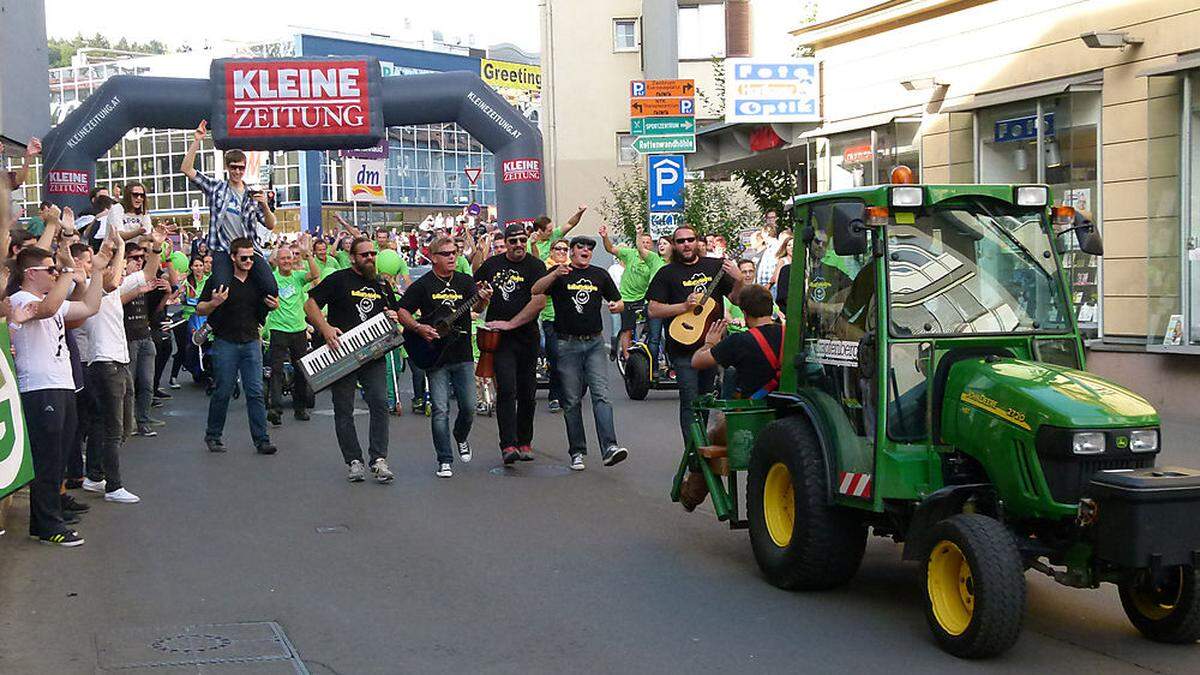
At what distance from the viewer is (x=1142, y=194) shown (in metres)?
15.3

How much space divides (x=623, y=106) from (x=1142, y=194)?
2915 cm

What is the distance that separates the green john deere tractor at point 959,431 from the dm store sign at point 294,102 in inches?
691

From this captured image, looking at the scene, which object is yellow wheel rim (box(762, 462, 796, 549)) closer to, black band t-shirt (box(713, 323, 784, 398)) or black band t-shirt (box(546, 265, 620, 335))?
black band t-shirt (box(713, 323, 784, 398))

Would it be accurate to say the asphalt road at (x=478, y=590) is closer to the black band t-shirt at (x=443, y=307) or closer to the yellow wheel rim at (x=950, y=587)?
the yellow wheel rim at (x=950, y=587)

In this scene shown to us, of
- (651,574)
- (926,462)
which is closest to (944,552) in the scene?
(926,462)

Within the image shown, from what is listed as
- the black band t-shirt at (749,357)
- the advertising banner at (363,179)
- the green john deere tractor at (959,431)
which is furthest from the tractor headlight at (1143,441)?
the advertising banner at (363,179)

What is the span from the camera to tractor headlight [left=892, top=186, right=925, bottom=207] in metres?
7.02

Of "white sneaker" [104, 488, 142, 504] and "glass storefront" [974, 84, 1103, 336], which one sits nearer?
"white sneaker" [104, 488, 142, 504]

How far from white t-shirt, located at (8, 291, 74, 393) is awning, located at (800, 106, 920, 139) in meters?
13.1

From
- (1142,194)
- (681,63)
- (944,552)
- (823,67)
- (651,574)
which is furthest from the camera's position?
(681,63)

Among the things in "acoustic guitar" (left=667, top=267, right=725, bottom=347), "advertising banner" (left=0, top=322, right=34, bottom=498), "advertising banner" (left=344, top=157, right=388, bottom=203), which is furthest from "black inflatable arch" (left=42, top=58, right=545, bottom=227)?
"advertising banner" (left=344, top=157, right=388, bottom=203)

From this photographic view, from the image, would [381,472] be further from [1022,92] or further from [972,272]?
[1022,92]

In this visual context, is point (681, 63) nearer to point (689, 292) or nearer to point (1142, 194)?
point (1142, 194)

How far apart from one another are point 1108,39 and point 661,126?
606cm
